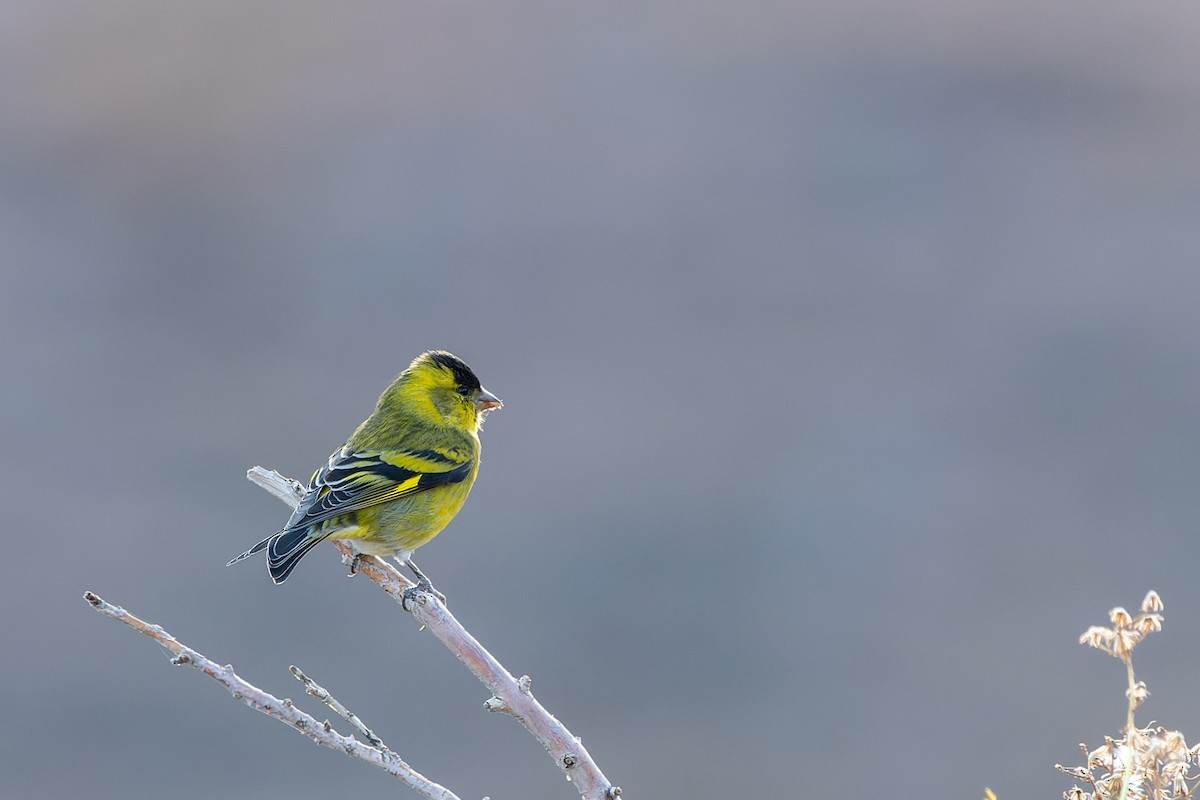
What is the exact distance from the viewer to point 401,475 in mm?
4723

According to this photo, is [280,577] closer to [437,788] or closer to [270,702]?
[270,702]

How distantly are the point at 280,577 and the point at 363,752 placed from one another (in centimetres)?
215

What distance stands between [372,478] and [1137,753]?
3.31 m

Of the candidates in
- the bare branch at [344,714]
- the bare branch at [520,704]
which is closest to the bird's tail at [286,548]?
the bare branch at [520,704]

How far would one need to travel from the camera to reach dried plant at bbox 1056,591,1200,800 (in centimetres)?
171

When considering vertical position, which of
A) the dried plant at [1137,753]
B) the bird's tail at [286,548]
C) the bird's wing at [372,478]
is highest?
the bird's wing at [372,478]

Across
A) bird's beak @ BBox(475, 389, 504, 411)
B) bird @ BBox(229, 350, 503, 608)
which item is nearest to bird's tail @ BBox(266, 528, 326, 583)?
bird @ BBox(229, 350, 503, 608)

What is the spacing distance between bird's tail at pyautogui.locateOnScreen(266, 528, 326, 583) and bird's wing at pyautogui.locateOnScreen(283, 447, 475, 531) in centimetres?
3

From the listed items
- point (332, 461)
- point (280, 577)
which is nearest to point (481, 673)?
point (280, 577)

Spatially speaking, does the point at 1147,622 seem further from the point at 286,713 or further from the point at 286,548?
the point at 286,548

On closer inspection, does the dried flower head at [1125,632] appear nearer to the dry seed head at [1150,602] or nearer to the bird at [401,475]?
the dry seed head at [1150,602]

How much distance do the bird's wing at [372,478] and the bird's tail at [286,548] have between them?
28mm

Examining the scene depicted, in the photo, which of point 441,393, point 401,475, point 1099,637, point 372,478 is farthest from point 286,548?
point 1099,637

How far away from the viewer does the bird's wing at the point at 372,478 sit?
4355 mm
